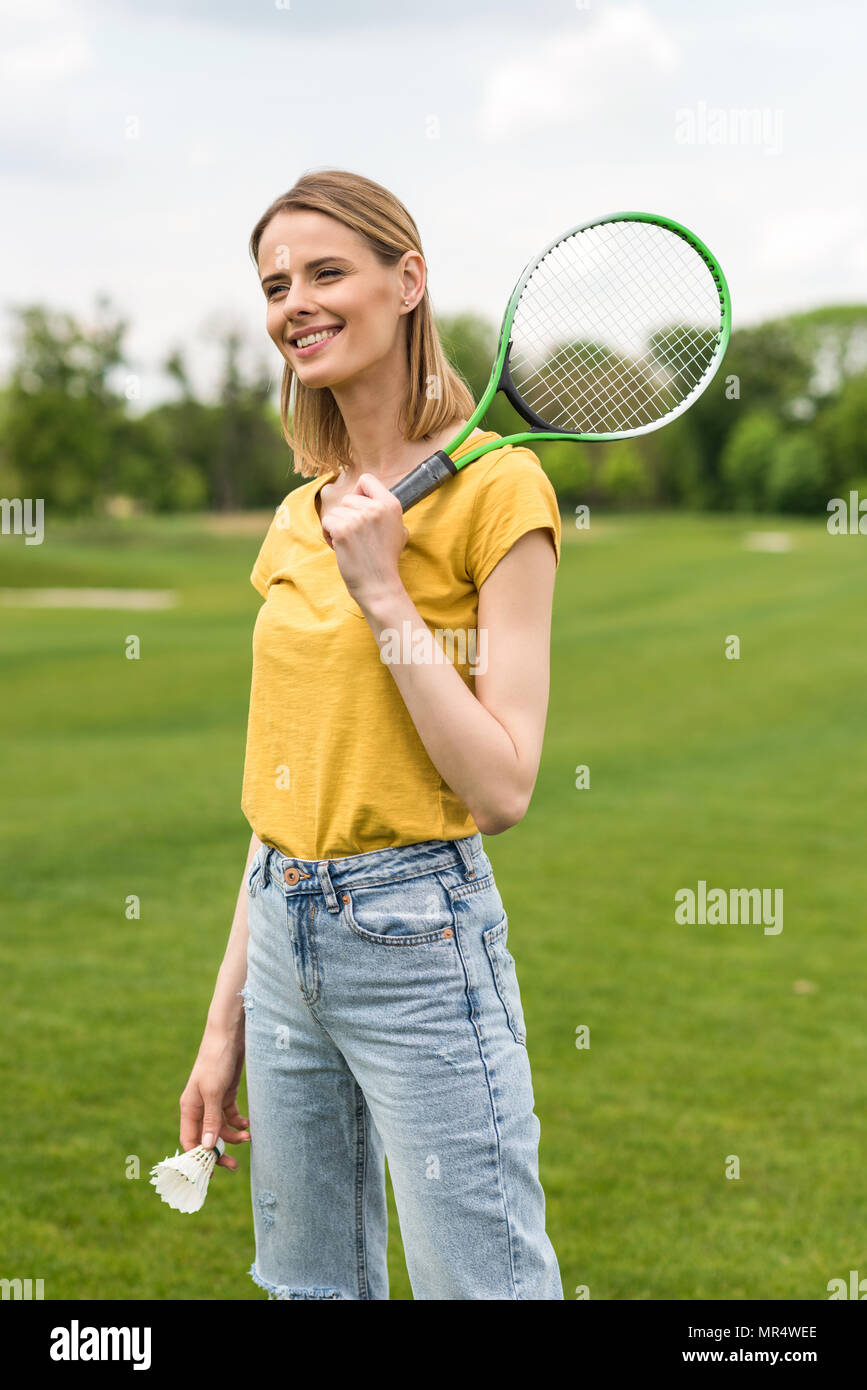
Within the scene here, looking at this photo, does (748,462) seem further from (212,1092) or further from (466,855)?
(466,855)

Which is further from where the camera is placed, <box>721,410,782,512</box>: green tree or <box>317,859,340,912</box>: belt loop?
<box>721,410,782,512</box>: green tree

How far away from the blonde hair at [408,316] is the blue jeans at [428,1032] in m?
0.69

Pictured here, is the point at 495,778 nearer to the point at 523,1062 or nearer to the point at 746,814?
the point at 523,1062

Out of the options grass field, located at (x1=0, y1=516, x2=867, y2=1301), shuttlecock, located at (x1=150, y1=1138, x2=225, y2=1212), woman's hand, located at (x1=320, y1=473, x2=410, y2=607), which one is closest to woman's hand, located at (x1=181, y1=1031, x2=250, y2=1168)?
shuttlecock, located at (x1=150, y1=1138, x2=225, y2=1212)

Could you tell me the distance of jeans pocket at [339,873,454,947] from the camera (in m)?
1.92

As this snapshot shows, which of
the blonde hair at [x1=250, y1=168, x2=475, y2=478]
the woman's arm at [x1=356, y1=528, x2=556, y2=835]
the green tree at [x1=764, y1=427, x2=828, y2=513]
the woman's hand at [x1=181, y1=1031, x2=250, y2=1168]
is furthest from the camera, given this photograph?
the green tree at [x1=764, y1=427, x2=828, y2=513]

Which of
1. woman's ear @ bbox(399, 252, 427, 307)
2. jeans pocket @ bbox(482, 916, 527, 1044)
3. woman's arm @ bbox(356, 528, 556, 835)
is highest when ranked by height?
woman's ear @ bbox(399, 252, 427, 307)

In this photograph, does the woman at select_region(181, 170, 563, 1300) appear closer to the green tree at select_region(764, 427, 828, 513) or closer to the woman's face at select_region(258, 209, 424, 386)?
the woman's face at select_region(258, 209, 424, 386)

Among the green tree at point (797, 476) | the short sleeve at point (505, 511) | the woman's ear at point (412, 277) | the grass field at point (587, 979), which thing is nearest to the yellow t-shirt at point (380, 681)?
the short sleeve at point (505, 511)

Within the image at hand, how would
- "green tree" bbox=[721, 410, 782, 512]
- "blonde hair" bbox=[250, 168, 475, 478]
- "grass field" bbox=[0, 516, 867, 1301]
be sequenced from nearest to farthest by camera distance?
"blonde hair" bbox=[250, 168, 475, 478] → "grass field" bbox=[0, 516, 867, 1301] → "green tree" bbox=[721, 410, 782, 512]

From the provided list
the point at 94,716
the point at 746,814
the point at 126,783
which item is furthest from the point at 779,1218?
the point at 94,716

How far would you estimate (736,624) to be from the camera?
21.6 metres

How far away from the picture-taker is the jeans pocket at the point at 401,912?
192 centimetres
